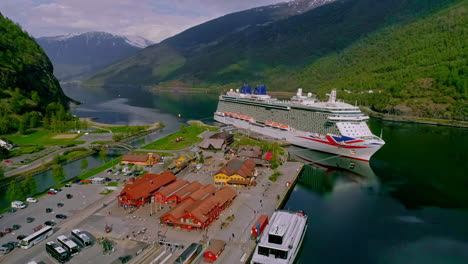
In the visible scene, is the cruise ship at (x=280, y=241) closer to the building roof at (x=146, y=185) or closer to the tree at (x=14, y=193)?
the building roof at (x=146, y=185)

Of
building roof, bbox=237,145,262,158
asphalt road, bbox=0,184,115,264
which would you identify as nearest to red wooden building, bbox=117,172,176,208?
asphalt road, bbox=0,184,115,264

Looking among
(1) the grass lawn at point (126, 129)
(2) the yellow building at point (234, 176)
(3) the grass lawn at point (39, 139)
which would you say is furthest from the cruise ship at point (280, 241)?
(1) the grass lawn at point (126, 129)

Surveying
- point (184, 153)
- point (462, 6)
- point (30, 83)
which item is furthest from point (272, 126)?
point (462, 6)

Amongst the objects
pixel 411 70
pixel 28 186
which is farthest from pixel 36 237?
pixel 411 70

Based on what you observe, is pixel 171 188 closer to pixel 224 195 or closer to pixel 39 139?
pixel 224 195

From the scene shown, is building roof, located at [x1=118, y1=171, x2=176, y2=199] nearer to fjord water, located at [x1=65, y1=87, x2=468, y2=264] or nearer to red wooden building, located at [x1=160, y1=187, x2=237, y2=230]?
red wooden building, located at [x1=160, y1=187, x2=237, y2=230]
